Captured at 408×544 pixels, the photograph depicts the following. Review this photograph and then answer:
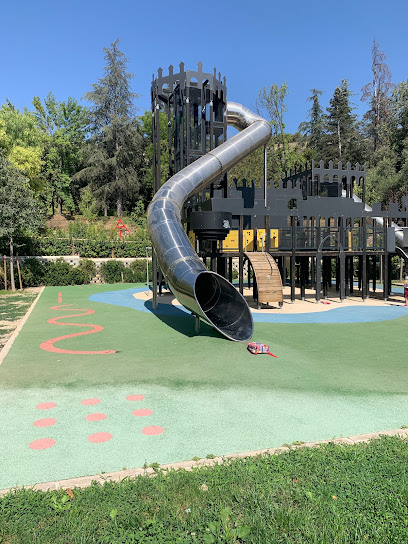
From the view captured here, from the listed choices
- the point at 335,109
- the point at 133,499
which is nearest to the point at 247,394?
the point at 133,499

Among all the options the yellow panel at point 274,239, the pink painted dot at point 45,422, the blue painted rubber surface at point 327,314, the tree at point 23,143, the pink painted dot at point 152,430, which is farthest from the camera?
the tree at point 23,143

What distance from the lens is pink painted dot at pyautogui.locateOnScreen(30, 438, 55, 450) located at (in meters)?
Answer: 4.98

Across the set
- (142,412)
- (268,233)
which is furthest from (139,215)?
(142,412)

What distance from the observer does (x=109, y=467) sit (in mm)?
4469

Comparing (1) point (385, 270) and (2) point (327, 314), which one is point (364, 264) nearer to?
(1) point (385, 270)

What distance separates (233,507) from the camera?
3.60m

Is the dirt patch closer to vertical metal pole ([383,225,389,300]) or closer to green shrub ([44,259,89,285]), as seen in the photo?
green shrub ([44,259,89,285])

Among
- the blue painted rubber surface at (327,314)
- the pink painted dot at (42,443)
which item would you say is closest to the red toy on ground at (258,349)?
the blue painted rubber surface at (327,314)

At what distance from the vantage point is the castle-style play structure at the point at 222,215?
12047mm

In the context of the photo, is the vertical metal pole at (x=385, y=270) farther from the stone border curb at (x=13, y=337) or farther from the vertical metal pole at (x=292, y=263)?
the stone border curb at (x=13, y=337)

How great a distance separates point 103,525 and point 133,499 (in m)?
0.38

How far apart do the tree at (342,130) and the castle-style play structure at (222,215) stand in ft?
148

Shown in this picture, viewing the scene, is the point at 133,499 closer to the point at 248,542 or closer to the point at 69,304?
the point at 248,542

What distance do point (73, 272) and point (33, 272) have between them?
9.22 feet
